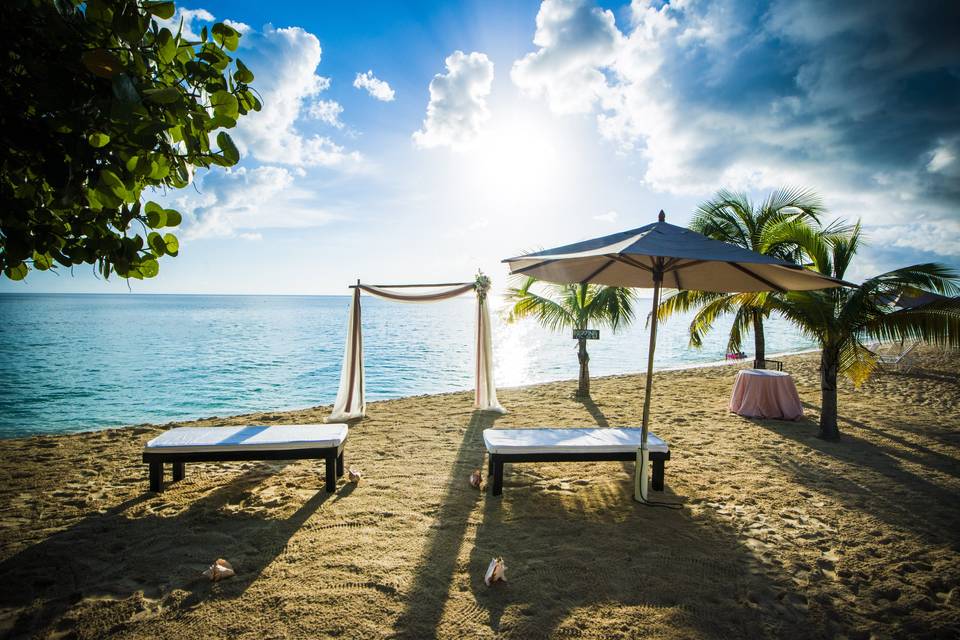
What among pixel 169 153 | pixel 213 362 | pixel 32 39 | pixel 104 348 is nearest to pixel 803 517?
pixel 169 153

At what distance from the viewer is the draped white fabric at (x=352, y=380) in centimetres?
776

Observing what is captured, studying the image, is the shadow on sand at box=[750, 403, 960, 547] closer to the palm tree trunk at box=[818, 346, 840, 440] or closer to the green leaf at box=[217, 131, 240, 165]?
the palm tree trunk at box=[818, 346, 840, 440]

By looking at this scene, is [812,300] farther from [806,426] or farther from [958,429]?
[958,429]

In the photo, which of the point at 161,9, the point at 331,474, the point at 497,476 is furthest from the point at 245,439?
the point at 161,9

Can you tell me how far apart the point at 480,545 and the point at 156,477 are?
10.8 ft

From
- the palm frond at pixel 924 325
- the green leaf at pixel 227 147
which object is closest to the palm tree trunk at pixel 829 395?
the palm frond at pixel 924 325

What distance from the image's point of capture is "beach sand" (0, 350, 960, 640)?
2.60 m

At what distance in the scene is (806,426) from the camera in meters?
7.23

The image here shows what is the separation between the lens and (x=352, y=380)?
25.7 ft

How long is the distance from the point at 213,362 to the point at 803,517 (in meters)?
24.9

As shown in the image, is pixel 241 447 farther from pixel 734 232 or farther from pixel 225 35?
pixel 734 232

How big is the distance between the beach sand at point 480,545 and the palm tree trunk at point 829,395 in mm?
236

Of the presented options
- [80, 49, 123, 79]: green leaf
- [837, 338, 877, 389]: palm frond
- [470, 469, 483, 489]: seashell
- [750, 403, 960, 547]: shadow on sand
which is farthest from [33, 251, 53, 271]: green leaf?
[837, 338, 877, 389]: palm frond

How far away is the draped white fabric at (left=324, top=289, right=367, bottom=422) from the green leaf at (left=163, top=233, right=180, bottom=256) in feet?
18.7
